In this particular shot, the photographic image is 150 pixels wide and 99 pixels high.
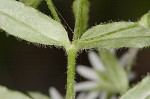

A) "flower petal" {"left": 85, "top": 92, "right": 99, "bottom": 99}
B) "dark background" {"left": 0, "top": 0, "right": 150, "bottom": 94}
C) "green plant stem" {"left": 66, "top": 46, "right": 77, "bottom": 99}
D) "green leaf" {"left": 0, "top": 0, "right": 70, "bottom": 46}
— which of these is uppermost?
"dark background" {"left": 0, "top": 0, "right": 150, "bottom": 94}

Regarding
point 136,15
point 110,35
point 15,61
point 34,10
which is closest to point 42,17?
point 34,10

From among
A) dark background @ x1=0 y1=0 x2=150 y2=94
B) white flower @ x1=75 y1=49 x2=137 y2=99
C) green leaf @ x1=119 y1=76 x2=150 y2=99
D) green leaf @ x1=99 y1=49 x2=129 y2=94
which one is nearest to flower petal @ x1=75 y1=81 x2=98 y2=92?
white flower @ x1=75 y1=49 x2=137 y2=99

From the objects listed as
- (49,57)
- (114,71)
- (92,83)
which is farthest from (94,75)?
(49,57)

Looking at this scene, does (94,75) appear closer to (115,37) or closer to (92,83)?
(92,83)

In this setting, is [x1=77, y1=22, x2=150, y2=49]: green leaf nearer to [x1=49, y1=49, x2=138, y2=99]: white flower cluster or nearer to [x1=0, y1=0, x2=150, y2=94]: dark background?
[x1=49, y1=49, x2=138, y2=99]: white flower cluster

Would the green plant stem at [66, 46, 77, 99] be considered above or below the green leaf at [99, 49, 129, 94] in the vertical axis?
below

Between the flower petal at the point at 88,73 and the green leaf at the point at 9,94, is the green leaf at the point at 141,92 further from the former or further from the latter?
the flower petal at the point at 88,73

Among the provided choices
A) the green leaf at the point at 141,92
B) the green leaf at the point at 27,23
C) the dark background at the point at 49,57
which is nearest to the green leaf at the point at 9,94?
the green leaf at the point at 27,23
